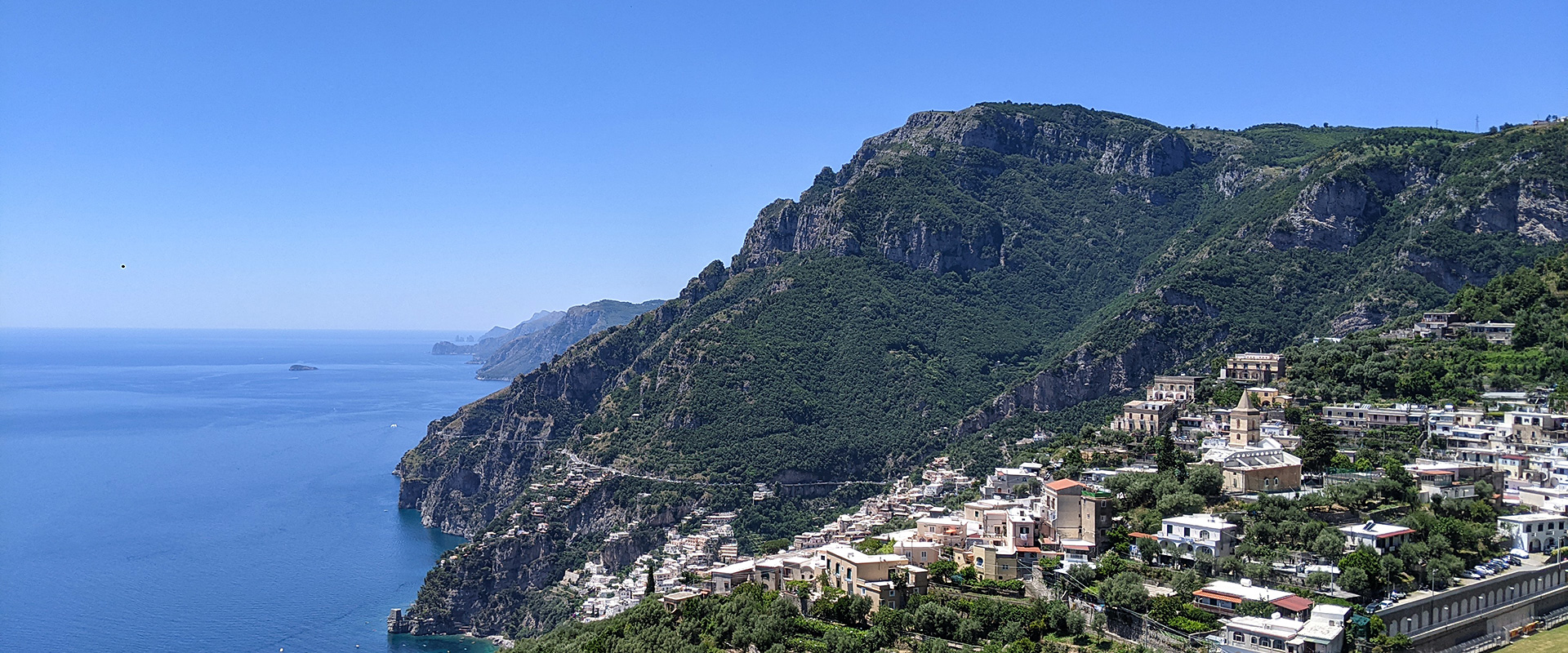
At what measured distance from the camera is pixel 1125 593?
3209cm

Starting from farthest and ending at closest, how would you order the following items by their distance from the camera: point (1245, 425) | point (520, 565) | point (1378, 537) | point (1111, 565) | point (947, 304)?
point (947, 304)
point (520, 565)
point (1245, 425)
point (1111, 565)
point (1378, 537)

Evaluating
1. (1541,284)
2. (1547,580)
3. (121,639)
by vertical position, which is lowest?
(121,639)

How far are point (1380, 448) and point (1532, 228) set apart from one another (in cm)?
4259

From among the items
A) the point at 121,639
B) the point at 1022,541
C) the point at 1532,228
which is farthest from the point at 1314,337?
the point at 121,639

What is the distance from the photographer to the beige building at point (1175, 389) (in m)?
59.0

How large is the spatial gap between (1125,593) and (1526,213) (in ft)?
204

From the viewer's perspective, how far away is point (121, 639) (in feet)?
207

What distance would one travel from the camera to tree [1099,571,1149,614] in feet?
105

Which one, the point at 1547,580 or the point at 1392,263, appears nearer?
the point at 1547,580

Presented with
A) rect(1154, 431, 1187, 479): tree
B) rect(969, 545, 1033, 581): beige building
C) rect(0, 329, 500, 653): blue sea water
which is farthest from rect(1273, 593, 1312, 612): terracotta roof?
rect(0, 329, 500, 653): blue sea water

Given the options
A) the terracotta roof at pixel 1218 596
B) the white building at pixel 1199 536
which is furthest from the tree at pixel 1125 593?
the white building at pixel 1199 536

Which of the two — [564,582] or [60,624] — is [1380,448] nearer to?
[564,582]

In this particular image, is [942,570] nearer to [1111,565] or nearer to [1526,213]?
[1111,565]

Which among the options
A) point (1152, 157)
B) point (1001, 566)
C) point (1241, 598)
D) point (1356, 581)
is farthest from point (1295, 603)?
point (1152, 157)
